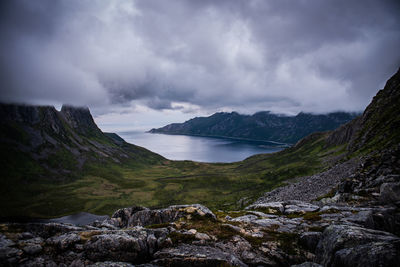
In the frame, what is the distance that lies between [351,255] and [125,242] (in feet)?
49.6

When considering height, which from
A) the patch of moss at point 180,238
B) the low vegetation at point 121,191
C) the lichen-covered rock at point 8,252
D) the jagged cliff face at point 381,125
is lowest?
the low vegetation at point 121,191

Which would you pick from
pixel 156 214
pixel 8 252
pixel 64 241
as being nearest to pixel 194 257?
pixel 64 241

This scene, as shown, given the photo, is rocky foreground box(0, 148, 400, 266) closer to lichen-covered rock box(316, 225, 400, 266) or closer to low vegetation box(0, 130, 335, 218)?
lichen-covered rock box(316, 225, 400, 266)

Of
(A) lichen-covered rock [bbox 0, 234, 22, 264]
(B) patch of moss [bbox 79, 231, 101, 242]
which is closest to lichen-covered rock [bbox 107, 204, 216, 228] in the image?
(B) patch of moss [bbox 79, 231, 101, 242]

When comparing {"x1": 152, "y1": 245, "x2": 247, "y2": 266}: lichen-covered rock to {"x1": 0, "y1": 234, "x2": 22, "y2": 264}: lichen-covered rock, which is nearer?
{"x1": 0, "y1": 234, "x2": 22, "y2": 264}: lichen-covered rock

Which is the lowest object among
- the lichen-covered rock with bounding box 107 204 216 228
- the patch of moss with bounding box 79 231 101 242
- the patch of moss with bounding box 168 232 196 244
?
the lichen-covered rock with bounding box 107 204 216 228

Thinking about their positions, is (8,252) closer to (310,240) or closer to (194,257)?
(194,257)

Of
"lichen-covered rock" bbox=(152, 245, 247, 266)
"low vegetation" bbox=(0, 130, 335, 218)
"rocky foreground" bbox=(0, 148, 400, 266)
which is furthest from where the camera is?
"low vegetation" bbox=(0, 130, 335, 218)

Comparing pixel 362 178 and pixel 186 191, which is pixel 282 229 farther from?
pixel 186 191

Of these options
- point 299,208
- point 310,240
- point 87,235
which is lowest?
point 299,208

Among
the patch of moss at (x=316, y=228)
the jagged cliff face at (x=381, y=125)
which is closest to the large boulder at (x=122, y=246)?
the patch of moss at (x=316, y=228)

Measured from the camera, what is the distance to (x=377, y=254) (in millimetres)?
9094

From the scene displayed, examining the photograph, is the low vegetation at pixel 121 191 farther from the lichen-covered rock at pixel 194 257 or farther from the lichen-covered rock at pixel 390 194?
the lichen-covered rock at pixel 194 257

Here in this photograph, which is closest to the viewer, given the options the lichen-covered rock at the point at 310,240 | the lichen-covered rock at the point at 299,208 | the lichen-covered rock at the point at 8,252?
the lichen-covered rock at the point at 8,252
